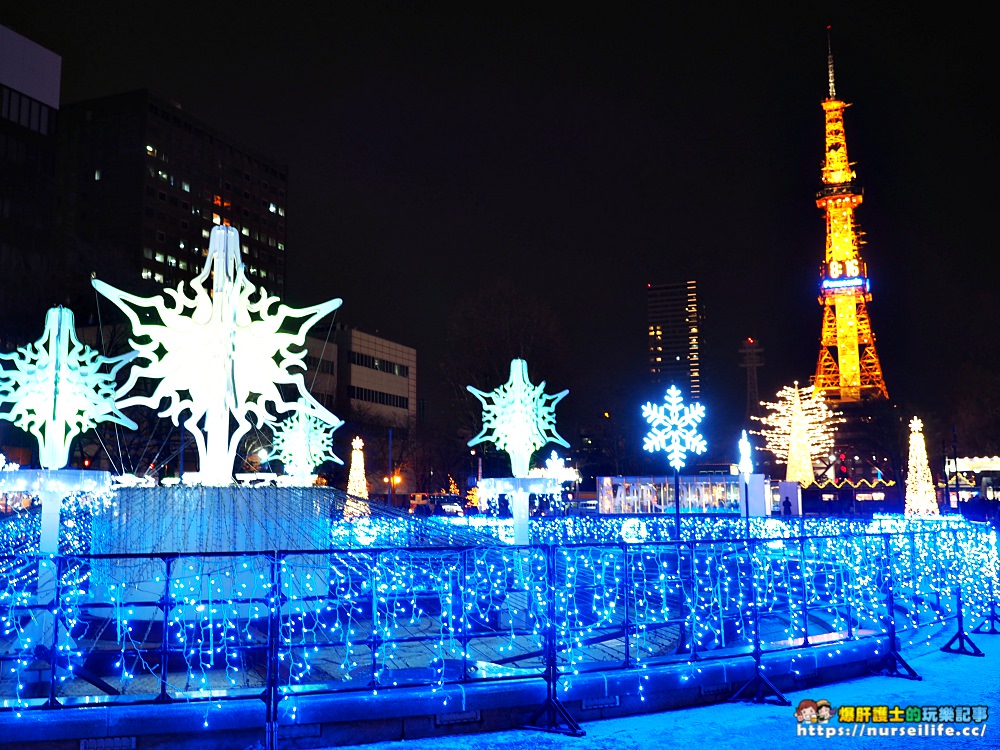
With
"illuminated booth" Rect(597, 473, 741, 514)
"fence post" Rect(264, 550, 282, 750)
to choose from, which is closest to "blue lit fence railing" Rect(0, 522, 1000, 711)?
"fence post" Rect(264, 550, 282, 750)

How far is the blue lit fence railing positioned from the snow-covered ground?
56 centimetres

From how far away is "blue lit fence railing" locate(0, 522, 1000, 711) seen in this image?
8.29 m

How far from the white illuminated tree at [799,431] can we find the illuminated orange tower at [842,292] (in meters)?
20.7

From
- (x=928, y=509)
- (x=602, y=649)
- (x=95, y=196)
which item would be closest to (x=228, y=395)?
(x=602, y=649)

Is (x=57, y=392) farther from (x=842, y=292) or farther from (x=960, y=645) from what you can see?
(x=842, y=292)

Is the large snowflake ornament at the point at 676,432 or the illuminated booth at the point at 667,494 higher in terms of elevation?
the large snowflake ornament at the point at 676,432

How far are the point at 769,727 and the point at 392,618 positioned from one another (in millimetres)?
5137

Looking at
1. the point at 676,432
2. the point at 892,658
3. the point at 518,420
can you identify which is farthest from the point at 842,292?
the point at 892,658

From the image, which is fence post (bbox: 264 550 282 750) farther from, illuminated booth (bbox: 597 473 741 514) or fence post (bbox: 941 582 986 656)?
illuminated booth (bbox: 597 473 741 514)

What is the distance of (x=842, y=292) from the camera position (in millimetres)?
95812

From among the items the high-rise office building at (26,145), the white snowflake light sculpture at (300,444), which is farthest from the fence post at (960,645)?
the high-rise office building at (26,145)

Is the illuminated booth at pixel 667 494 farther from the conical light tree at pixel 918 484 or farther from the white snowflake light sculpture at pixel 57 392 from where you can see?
the white snowflake light sculpture at pixel 57 392

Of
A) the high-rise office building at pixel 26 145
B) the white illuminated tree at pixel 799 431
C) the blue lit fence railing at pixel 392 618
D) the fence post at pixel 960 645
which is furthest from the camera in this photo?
the high-rise office building at pixel 26 145

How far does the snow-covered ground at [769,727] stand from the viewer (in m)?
7.60
